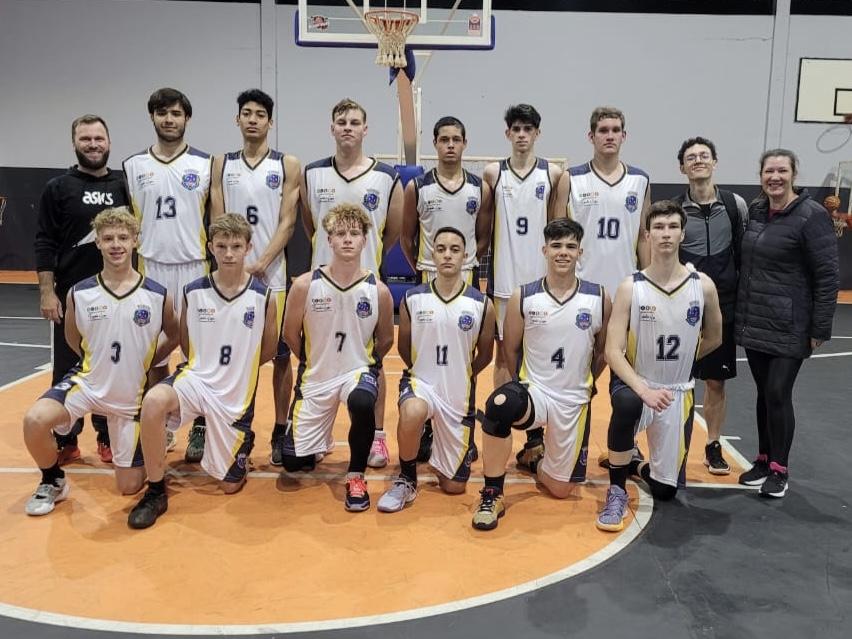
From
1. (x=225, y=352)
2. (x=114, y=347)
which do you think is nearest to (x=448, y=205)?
(x=225, y=352)

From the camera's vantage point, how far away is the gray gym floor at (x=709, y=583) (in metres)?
2.65

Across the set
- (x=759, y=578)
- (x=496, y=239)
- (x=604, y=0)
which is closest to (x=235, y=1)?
(x=604, y=0)

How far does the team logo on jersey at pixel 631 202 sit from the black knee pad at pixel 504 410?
59.1 inches

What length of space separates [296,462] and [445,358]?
1006 millimetres

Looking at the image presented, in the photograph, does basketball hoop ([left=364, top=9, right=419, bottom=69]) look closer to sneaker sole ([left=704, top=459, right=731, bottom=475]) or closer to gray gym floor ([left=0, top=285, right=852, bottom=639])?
sneaker sole ([left=704, top=459, right=731, bottom=475])

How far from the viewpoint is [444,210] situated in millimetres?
4516

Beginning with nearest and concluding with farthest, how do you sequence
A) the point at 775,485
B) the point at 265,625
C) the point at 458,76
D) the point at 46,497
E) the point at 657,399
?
the point at 265,625
the point at 657,399
the point at 46,497
the point at 775,485
the point at 458,76

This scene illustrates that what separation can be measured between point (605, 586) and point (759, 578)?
2.26ft

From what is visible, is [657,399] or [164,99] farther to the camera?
[164,99]

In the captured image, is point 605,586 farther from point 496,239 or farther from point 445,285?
point 496,239

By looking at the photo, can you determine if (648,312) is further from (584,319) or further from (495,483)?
(495,483)

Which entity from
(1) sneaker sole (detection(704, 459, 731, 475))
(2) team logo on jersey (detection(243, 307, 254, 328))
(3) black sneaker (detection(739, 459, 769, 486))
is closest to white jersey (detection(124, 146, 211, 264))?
(2) team logo on jersey (detection(243, 307, 254, 328))

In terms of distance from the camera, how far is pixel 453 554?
128 inches

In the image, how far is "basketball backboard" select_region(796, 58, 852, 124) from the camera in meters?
12.2
